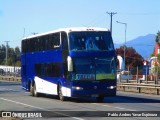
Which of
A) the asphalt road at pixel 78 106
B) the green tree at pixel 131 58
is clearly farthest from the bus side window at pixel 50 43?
the green tree at pixel 131 58

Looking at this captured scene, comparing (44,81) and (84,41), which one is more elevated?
(84,41)

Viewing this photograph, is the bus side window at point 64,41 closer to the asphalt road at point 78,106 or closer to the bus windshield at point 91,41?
the bus windshield at point 91,41

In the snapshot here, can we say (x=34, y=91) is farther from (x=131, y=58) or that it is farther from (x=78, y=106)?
(x=131, y=58)

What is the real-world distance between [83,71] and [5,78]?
60.7 m

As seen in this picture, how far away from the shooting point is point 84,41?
25453mm

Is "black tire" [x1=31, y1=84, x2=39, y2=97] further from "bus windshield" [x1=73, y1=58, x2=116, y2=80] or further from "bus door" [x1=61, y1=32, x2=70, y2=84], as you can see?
"bus windshield" [x1=73, y1=58, x2=116, y2=80]

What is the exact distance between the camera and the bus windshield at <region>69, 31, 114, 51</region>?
25.2m

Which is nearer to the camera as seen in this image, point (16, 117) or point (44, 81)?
point (16, 117)

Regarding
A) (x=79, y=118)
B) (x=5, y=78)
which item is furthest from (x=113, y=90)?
(x=5, y=78)

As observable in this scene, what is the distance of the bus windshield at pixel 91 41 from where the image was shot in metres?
25.2

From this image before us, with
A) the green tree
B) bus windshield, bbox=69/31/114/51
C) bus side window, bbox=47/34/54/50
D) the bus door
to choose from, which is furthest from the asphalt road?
the green tree

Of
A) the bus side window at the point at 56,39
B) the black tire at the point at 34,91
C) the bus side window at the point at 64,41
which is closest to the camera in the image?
the bus side window at the point at 64,41

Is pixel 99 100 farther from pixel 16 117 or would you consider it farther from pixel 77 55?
pixel 16 117

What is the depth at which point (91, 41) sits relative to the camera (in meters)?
25.6
